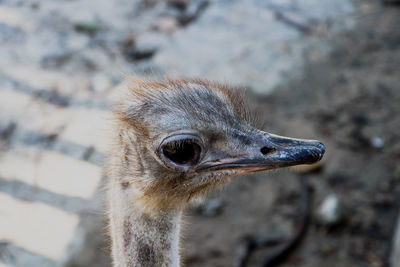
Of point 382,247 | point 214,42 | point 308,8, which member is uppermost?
point 308,8

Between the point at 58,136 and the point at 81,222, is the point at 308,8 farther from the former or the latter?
the point at 81,222

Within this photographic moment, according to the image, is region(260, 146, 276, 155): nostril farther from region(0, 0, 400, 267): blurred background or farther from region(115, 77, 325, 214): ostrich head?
region(0, 0, 400, 267): blurred background

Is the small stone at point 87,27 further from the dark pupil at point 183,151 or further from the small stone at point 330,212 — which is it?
the dark pupil at point 183,151

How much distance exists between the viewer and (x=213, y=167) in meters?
1.78

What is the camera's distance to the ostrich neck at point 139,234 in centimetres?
184

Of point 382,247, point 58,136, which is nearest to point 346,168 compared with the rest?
point 382,247

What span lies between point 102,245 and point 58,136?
4.34 feet

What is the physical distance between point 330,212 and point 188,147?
249cm

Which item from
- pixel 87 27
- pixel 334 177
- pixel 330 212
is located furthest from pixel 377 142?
pixel 87 27

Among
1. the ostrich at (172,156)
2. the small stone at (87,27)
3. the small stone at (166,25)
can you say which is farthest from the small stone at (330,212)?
the small stone at (87,27)

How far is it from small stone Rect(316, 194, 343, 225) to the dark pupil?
243 centimetres

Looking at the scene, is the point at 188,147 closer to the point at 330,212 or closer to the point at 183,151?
the point at 183,151

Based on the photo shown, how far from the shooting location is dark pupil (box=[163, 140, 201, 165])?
1715mm

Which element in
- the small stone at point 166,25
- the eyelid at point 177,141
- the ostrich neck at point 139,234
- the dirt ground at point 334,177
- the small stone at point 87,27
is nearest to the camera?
the eyelid at point 177,141
